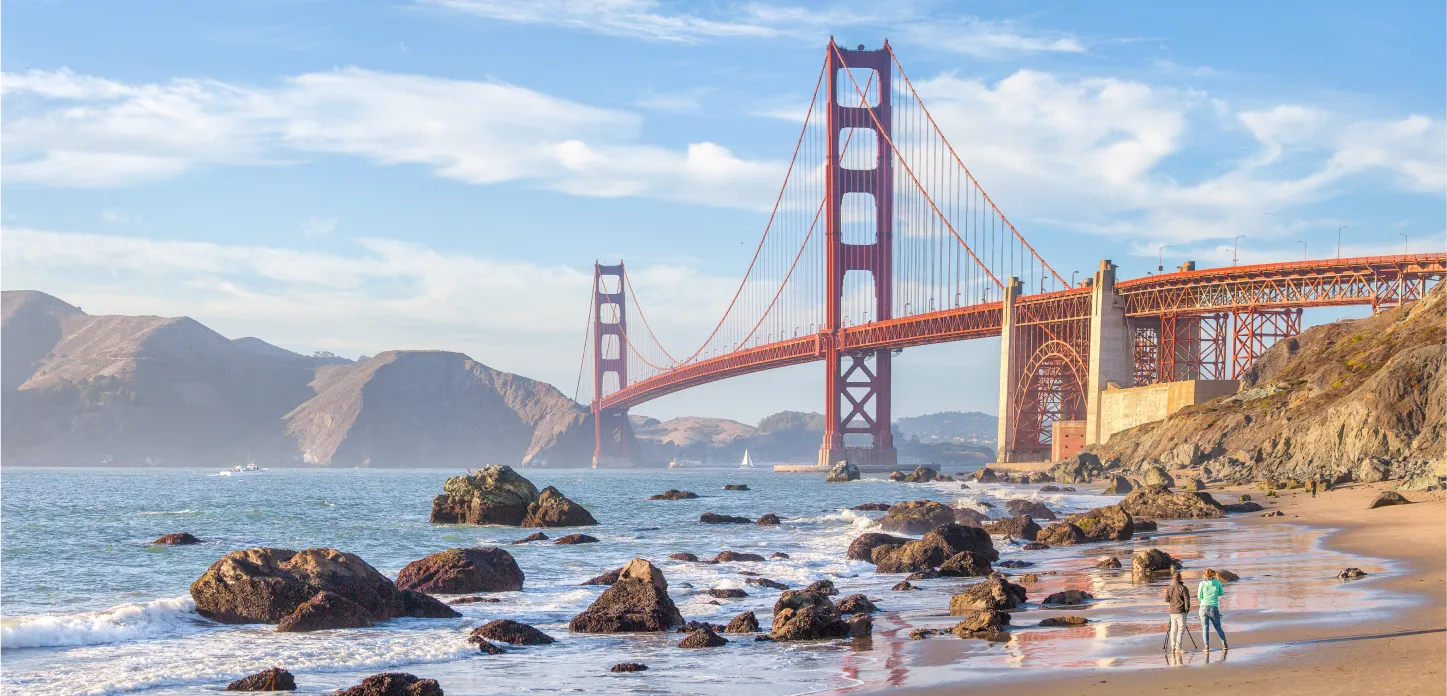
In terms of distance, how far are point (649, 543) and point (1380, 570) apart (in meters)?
17.7

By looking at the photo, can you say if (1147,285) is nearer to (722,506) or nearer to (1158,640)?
(722,506)

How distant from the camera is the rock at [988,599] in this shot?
16.0 metres

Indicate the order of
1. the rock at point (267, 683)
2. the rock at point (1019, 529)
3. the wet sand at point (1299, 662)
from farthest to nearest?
the rock at point (1019, 529) → the rock at point (267, 683) → the wet sand at point (1299, 662)

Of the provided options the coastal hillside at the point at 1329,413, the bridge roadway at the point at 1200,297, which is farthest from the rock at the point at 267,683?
the bridge roadway at the point at 1200,297

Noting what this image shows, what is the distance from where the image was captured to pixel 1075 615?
1517 centimetres

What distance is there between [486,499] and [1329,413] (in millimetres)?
29155

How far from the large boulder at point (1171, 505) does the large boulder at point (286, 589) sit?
20164 millimetres

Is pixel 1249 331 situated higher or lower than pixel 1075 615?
higher

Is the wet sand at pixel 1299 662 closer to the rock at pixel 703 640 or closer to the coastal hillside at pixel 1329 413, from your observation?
the rock at pixel 703 640

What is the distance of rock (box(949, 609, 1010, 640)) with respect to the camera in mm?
14055

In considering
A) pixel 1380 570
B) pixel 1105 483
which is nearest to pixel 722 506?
pixel 1105 483

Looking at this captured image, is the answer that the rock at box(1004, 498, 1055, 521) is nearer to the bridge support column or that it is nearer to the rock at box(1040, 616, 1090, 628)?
the rock at box(1040, 616, 1090, 628)

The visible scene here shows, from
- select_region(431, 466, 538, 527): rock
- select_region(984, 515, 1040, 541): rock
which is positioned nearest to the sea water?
select_region(984, 515, 1040, 541): rock

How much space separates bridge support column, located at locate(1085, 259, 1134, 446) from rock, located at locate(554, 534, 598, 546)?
48.3m
